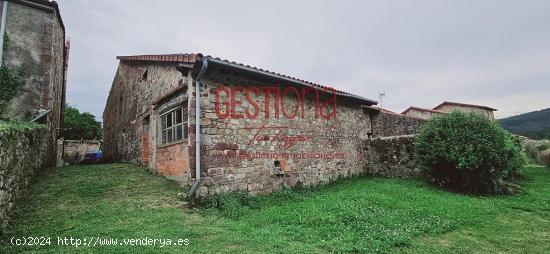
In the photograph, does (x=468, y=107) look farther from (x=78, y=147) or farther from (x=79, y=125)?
(x=79, y=125)

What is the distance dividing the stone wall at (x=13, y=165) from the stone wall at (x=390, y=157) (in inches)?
406

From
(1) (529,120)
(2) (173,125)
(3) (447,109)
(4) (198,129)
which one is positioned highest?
(1) (529,120)

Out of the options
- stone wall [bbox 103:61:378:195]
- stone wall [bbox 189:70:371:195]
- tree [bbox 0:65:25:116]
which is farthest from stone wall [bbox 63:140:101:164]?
stone wall [bbox 189:70:371:195]

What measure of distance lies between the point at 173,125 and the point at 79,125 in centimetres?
2529

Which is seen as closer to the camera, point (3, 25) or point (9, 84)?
point (9, 84)

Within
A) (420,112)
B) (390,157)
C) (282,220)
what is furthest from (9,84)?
(420,112)

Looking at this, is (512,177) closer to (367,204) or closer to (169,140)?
(367,204)

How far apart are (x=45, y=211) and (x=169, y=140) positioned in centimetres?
337

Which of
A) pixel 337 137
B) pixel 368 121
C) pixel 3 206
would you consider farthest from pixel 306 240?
pixel 368 121

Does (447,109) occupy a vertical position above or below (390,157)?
above

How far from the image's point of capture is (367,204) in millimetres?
6094

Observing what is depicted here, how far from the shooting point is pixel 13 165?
4430 mm

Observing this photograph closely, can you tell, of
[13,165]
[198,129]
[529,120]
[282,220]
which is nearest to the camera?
[13,165]

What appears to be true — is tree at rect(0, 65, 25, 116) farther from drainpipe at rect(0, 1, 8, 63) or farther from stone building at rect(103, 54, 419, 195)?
stone building at rect(103, 54, 419, 195)
